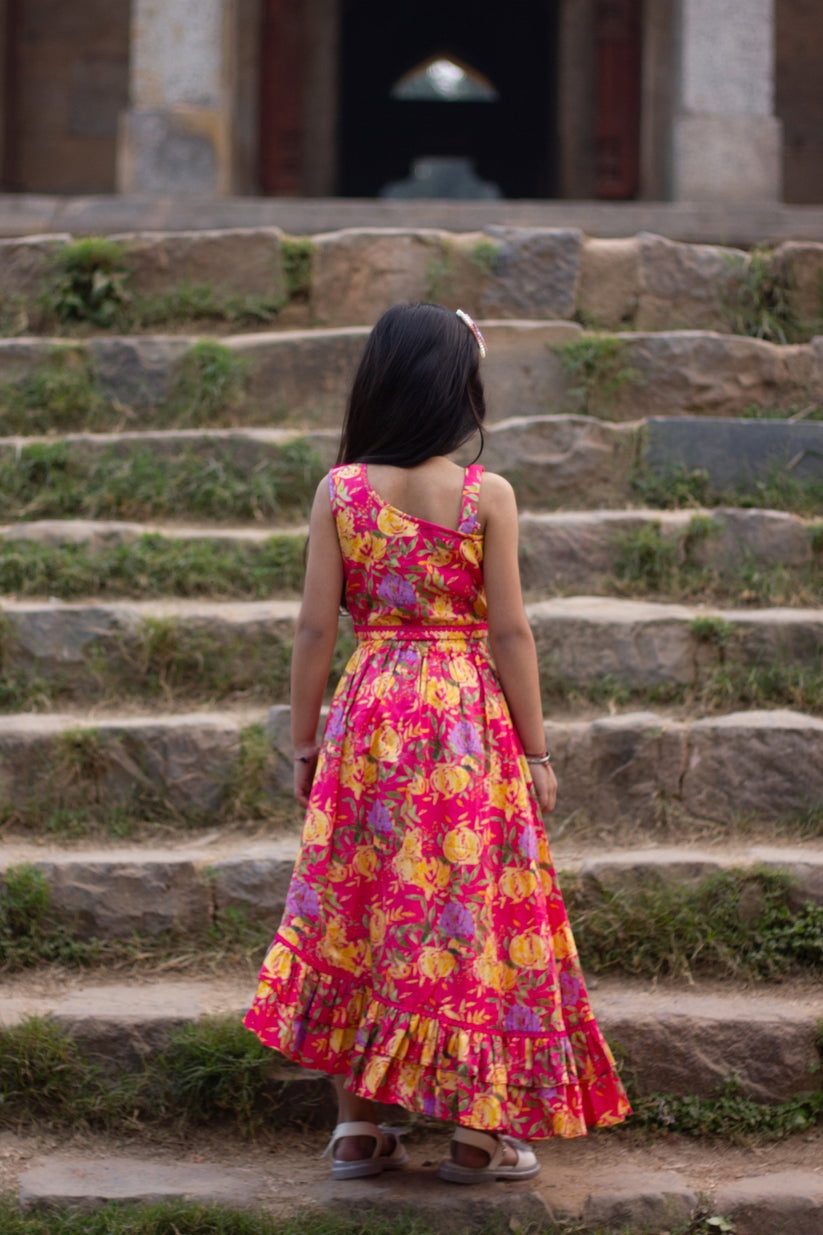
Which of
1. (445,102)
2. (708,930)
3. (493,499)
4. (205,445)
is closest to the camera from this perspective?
(493,499)

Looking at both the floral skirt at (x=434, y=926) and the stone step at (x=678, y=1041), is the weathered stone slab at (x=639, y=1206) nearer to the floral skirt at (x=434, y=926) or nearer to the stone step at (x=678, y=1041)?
the floral skirt at (x=434, y=926)

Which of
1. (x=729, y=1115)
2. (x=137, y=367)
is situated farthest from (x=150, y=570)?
(x=729, y=1115)

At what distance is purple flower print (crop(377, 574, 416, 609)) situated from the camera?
7.36 feet

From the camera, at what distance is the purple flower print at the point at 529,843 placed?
2.22 m

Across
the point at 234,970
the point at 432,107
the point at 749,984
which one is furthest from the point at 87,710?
the point at 432,107

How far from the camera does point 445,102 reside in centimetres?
1557

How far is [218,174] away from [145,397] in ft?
10.6

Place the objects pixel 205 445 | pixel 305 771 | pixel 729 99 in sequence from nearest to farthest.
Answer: pixel 305 771 → pixel 205 445 → pixel 729 99

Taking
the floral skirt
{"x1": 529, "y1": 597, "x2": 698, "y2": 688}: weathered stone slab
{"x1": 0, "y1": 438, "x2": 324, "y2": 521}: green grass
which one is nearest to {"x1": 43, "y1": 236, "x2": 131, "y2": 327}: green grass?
{"x1": 0, "y1": 438, "x2": 324, "y2": 521}: green grass

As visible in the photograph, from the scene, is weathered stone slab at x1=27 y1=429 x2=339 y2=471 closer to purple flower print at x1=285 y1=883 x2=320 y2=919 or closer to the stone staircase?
the stone staircase

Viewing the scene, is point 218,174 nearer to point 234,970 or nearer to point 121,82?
point 121,82

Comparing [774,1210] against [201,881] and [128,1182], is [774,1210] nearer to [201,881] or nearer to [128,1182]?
[128,1182]

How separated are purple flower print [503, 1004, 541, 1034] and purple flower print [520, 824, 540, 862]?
29cm

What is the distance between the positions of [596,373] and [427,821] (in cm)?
307
